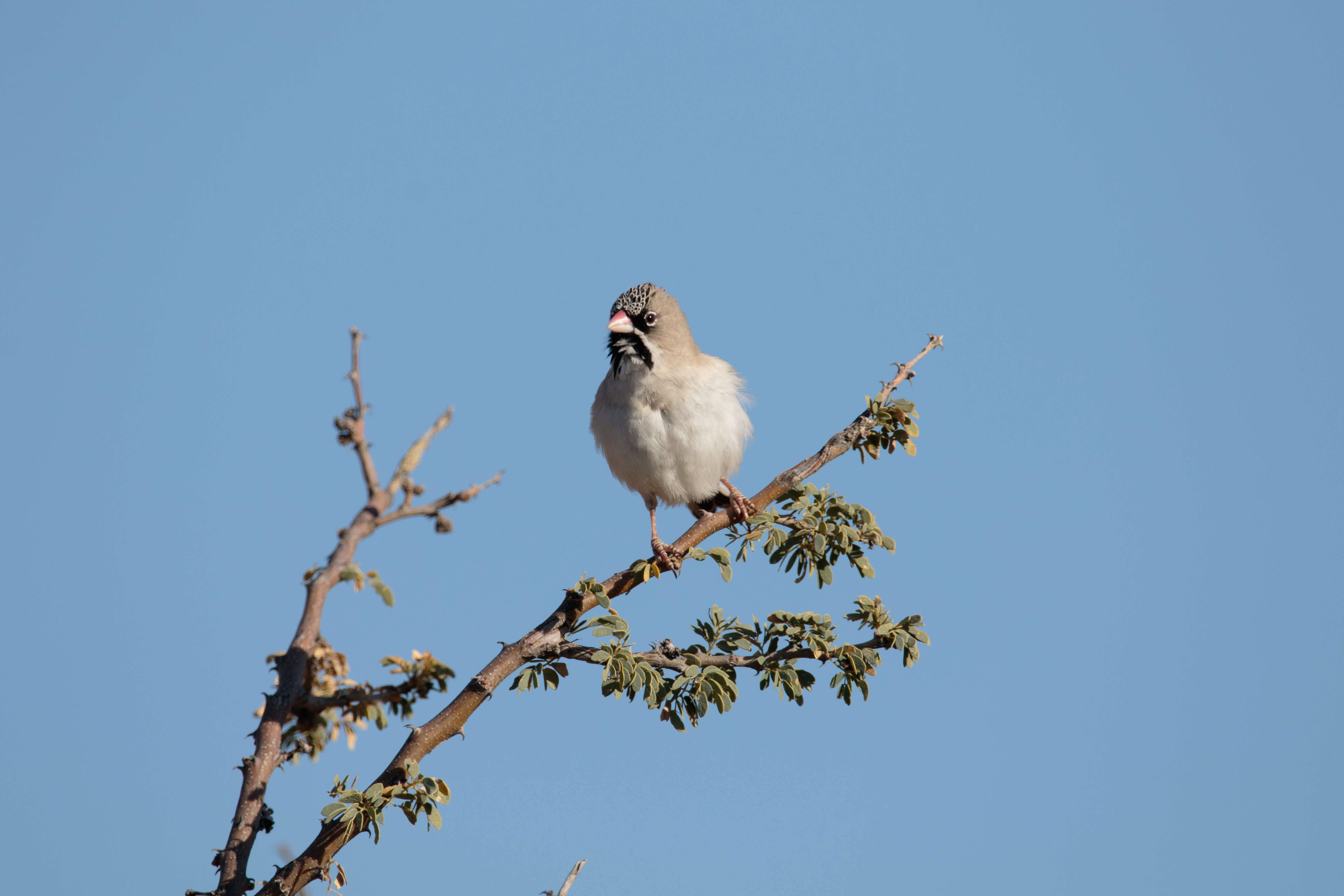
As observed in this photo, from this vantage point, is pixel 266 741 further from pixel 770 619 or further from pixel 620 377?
pixel 620 377

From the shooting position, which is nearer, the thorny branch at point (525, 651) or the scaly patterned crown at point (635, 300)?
the thorny branch at point (525, 651)

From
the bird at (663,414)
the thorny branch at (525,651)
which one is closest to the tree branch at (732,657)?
the thorny branch at (525,651)

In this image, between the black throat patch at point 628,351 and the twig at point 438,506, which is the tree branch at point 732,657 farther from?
the black throat patch at point 628,351

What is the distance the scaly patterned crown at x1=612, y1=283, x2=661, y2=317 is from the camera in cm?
813

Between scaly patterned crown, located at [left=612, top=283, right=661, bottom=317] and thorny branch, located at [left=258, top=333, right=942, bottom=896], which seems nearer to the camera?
thorny branch, located at [left=258, top=333, right=942, bottom=896]

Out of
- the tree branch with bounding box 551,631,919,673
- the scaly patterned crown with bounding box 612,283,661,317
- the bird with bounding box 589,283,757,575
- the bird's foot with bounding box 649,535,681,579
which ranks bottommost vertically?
the tree branch with bounding box 551,631,919,673

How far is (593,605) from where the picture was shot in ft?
15.5

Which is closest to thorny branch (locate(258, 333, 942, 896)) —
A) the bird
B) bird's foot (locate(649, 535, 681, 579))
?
bird's foot (locate(649, 535, 681, 579))

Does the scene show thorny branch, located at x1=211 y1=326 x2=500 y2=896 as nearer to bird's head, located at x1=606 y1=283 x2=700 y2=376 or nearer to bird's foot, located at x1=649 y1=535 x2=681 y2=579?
bird's foot, located at x1=649 y1=535 x2=681 y2=579

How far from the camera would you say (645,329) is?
26.4ft

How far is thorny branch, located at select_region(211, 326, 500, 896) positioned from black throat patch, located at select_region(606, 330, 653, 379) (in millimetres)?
3741

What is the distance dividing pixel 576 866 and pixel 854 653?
56.6 inches

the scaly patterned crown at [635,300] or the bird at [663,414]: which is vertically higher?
the scaly patterned crown at [635,300]

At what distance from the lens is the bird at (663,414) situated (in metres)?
7.80
